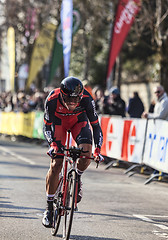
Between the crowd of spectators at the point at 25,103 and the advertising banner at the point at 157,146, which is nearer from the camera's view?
the advertising banner at the point at 157,146

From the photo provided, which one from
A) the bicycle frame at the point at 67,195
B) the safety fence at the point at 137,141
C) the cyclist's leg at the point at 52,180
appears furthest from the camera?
the safety fence at the point at 137,141

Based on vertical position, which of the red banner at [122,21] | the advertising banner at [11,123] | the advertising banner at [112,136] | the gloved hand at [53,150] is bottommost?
the advertising banner at [11,123]

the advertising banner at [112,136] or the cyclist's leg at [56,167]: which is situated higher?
the cyclist's leg at [56,167]

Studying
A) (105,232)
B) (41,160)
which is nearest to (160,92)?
(41,160)

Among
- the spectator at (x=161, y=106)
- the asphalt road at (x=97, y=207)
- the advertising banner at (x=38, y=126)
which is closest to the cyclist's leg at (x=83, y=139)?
the asphalt road at (x=97, y=207)

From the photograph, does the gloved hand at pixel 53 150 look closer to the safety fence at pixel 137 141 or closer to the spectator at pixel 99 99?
the safety fence at pixel 137 141

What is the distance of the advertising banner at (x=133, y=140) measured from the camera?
42.8 ft

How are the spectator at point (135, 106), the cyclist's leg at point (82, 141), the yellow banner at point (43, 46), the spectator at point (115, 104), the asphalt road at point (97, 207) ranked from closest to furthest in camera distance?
the cyclist's leg at point (82, 141) → the asphalt road at point (97, 207) → the spectator at point (115, 104) → the spectator at point (135, 106) → the yellow banner at point (43, 46)

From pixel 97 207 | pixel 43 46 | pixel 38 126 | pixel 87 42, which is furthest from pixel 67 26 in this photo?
pixel 97 207

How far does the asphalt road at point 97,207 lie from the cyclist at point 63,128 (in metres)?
0.50

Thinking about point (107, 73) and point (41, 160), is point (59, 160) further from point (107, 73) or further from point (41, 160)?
point (107, 73)

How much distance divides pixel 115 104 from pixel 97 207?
8.35 meters

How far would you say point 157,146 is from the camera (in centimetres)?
1187

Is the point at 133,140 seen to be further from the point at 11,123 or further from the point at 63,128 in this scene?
the point at 11,123
